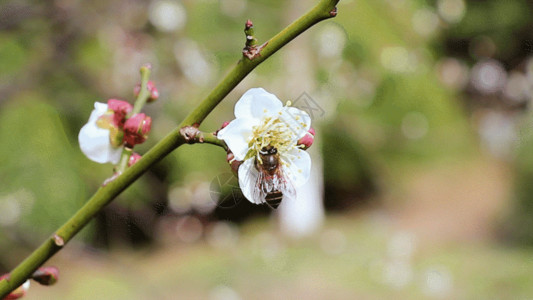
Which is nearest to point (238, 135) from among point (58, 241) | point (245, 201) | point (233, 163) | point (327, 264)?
point (233, 163)

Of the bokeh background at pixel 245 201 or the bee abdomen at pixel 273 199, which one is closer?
the bee abdomen at pixel 273 199

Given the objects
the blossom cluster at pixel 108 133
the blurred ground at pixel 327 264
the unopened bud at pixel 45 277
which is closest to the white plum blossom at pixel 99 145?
the blossom cluster at pixel 108 133

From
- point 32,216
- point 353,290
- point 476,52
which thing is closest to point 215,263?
point 353,290

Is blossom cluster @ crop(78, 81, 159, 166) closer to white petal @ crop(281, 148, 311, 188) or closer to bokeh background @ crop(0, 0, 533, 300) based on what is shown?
white petal @ crop(281, 148, 311, 188)

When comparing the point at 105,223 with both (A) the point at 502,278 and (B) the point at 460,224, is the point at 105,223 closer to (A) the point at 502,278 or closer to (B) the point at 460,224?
(A) the point at 502,278

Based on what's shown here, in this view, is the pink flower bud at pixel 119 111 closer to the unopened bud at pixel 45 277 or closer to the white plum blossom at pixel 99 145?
the white plum blossom at pixel 99 145

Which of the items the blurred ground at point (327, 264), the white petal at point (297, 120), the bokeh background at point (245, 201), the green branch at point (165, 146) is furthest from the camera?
the blurred ground at point (327, 264)
